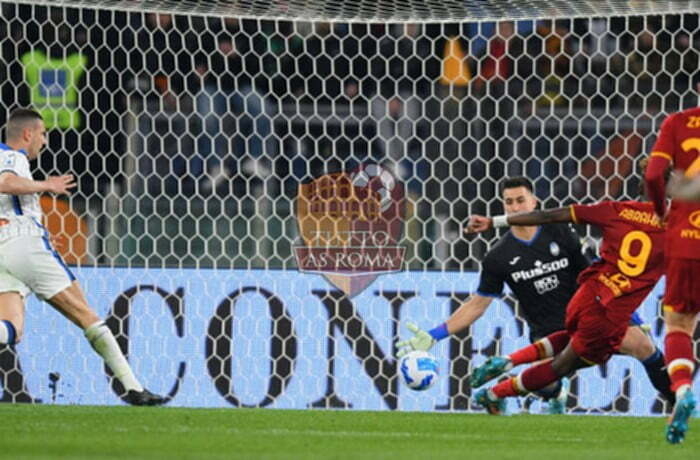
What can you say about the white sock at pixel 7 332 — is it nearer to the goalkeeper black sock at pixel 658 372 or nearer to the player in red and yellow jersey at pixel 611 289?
the player in red and yellow jersey at pixel 611 289

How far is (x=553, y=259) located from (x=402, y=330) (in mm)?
954

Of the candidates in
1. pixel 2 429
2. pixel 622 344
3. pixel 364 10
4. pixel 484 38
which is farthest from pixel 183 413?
pixel 484 38

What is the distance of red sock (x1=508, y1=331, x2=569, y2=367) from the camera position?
25.9 feet

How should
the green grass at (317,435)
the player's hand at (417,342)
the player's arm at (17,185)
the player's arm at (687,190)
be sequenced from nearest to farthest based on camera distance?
1. the player's arm at (687,190)
2. the green grass at (317,435)
3. the player's arm at (17,185)
4. the player's hand at (417,342)

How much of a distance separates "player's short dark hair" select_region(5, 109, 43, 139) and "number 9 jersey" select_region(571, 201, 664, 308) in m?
2.57

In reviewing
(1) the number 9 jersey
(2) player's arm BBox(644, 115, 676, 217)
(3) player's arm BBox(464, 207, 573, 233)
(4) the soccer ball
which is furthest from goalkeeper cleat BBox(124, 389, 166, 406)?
(2) player's arm BBox(644, 115, 676, 217)

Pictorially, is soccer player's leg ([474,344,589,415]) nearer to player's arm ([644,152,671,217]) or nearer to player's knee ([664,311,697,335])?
player's knee ([664,311,697,335])

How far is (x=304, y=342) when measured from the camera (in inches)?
350


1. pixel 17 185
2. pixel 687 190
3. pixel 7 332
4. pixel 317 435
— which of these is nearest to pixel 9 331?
pixel 7 332

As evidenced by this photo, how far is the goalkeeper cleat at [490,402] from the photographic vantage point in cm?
802

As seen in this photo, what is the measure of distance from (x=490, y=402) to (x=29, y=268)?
230 centimetres

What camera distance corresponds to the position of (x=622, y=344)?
307 inches

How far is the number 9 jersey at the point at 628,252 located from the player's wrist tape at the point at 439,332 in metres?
1.00

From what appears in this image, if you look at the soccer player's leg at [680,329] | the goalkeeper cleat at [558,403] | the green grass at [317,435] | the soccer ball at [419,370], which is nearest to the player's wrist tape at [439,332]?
the soccer ball at [419,370]
